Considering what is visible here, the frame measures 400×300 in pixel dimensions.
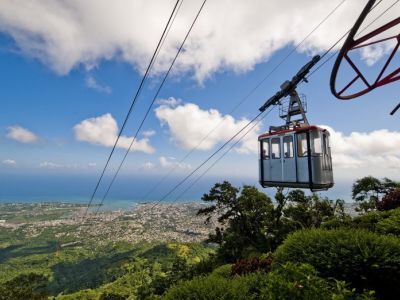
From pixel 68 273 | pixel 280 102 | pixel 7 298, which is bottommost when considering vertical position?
pixel 68 273

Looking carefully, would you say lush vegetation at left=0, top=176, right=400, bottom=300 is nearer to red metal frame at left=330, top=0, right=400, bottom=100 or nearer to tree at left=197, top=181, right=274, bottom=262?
tree at left=197, top=181, right=274, bottom=262

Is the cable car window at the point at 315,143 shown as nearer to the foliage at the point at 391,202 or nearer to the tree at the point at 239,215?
the foliage at the point at 391,202

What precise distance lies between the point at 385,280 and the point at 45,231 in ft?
690

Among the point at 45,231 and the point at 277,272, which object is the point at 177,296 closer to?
the point at 277,272

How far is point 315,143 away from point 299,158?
93cm

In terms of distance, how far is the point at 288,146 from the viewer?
1345 centimetres

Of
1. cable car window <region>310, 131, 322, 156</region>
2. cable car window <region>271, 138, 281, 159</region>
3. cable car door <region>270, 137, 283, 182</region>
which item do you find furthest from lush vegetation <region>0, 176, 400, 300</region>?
cable car window <region>271, 138, 281, 159</region>

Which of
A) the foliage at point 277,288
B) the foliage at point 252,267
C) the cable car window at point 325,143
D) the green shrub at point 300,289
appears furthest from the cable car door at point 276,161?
the green shrub at point 300,289

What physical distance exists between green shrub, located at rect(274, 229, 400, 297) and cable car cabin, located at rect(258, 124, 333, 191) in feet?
16.7

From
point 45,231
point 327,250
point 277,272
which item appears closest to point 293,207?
point 327,250

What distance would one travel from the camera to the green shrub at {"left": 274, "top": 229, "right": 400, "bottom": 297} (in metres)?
6.62

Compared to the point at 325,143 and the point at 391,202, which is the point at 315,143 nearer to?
the point at 325,143

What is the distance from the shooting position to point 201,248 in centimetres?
10300

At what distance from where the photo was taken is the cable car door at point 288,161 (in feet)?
43.1
